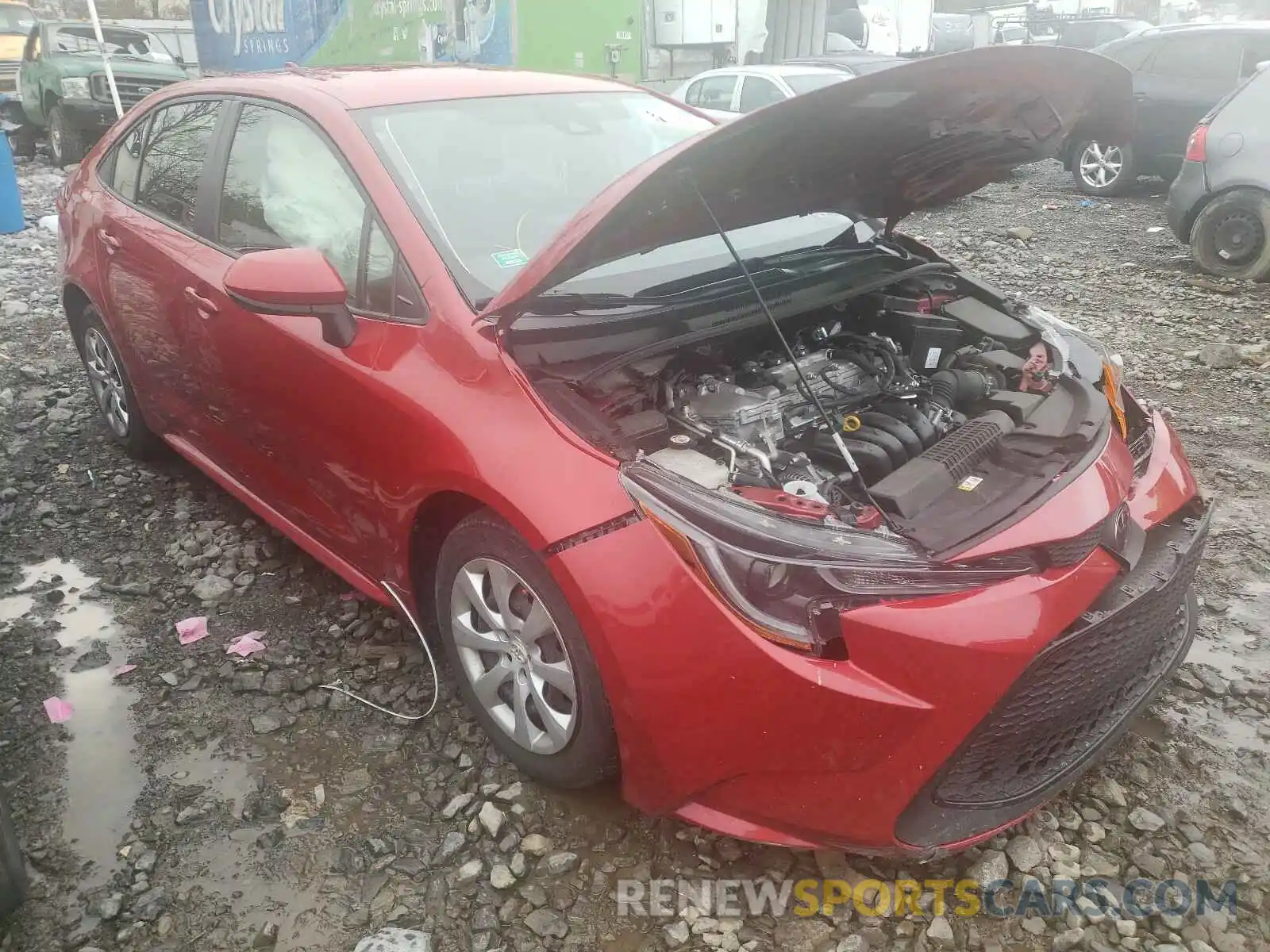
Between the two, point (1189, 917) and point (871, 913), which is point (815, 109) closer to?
point (871, 913)

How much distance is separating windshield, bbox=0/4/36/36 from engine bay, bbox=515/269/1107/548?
16.2m

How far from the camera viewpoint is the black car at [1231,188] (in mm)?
6320

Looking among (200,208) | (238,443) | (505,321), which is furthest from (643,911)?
(200,208)

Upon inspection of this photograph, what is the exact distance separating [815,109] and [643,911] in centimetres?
179

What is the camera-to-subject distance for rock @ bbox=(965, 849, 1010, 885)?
2131 millimetres

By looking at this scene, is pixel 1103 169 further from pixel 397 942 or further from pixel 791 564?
pixel 397 942

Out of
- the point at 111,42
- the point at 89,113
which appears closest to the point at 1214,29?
the point at 89,113

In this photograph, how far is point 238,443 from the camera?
10.3ft

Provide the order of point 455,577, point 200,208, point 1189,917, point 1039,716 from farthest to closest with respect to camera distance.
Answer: point 200,208, point 455,577, point 1189,917, point 1039,716

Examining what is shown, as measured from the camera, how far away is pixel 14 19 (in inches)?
569

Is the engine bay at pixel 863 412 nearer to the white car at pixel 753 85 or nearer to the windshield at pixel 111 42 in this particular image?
the white car at pixel 753 85

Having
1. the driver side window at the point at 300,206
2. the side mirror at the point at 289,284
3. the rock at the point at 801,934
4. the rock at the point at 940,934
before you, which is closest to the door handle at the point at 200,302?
the driver side window at the point at 300,206

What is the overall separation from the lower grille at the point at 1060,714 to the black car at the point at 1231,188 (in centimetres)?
557

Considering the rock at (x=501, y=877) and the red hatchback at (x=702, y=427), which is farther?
the rock at (x=501, y=877)
